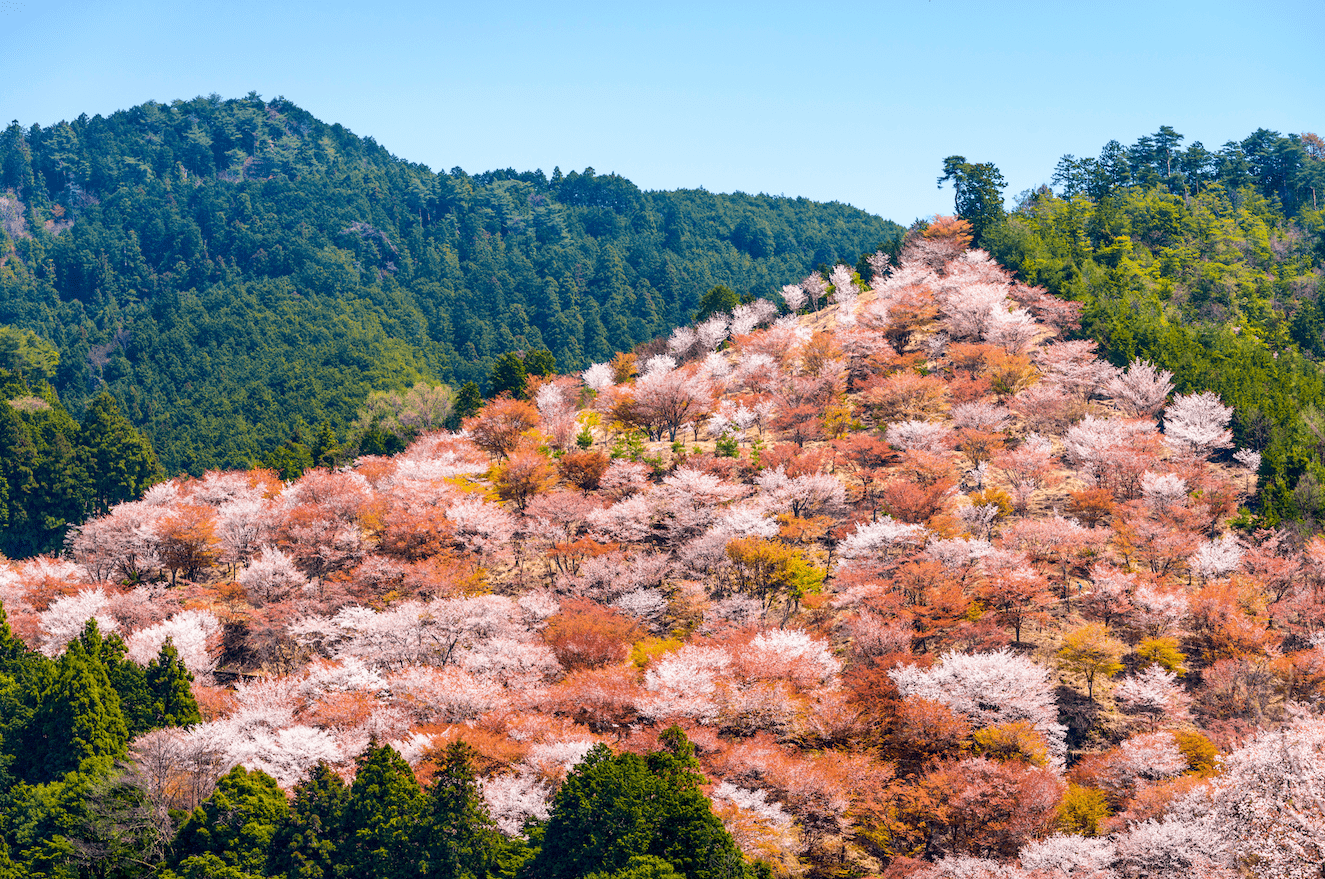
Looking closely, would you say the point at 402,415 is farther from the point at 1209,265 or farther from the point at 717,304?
the point at 1209,265

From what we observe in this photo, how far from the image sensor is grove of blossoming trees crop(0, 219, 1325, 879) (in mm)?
29875

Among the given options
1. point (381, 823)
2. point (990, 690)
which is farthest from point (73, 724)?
point (990, 690)

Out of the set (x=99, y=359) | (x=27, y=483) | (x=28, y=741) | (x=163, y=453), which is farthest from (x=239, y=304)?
(x=28, y=741)

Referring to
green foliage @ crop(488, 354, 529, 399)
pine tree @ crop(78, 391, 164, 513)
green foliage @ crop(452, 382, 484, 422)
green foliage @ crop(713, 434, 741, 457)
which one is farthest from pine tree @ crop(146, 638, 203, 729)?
pine tree @ crop(78, 391, 164, 513)

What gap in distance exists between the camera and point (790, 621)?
144ft

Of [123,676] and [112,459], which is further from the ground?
[112,459]

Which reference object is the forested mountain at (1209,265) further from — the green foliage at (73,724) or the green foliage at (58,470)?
the green foliage at (58,470)

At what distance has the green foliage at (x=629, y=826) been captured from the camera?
27641 mm

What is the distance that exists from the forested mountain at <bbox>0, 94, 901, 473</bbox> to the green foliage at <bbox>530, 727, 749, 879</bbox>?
79.7 meters

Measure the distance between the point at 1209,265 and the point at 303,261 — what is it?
114740 millimetres

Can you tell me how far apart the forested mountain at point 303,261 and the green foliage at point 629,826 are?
79.7 metres

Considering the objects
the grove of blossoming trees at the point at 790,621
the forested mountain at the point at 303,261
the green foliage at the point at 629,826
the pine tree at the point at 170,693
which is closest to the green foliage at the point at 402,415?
the forested mountain at the point at 303,261

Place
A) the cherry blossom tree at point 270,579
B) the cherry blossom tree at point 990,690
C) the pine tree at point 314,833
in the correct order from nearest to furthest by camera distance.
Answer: the pine tree at point 314,833 < the cherry blossom tree at point 990,690 < the cherry blossom tree at point 270,579

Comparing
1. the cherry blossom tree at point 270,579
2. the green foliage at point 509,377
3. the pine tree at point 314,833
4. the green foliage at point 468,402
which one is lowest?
the pine tree at point 314,833
